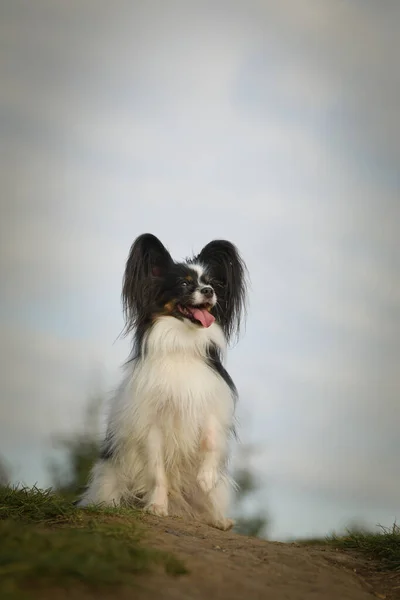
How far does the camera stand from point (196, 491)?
Result: 6930 millimetres

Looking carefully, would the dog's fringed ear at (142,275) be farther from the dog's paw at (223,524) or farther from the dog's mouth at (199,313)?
the dog's paw at (223,524)

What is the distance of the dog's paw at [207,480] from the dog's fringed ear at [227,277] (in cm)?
130

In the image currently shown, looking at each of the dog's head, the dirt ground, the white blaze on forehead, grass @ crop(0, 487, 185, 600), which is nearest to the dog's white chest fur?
the dog's head

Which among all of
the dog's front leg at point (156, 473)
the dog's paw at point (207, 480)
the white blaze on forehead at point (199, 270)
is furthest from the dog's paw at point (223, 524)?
the white blaze on forehead at point (199, 270)

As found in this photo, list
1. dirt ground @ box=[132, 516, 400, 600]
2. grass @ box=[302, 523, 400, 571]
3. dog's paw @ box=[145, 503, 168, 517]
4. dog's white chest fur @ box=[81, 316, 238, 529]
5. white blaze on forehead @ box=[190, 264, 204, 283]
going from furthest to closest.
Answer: white blaze on forehead @ box=[190, 264, 204, 283] < dog's white chest fur @ box=[81, 316, 238, 529] < dog's paw @ box=[145, 503, 168, 517] < grass @ box=[302, 523, 400, 571] < dirt ground @ box=[132, 516, 400, 600]

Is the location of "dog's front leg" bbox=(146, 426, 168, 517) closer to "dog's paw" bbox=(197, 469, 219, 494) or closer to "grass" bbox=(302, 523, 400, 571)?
"dog's paw" bbox=(197, 469, 219, 494)

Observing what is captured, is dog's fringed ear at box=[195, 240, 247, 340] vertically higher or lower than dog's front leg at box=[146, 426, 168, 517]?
higher

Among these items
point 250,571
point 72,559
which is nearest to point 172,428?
point 250,571

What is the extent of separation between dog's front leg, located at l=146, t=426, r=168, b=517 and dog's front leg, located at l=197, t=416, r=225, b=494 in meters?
0.30

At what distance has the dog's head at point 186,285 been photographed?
6.91 m

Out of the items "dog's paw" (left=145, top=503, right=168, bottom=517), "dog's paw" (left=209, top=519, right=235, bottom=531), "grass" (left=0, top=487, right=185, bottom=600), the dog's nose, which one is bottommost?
"dog's paw" (left=209, top=519, right=235, bottom=531)

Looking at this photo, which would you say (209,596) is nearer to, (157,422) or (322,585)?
(322,585)

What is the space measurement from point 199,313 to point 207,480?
54.5 inches

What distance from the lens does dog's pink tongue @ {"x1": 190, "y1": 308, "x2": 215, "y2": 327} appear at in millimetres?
6887
